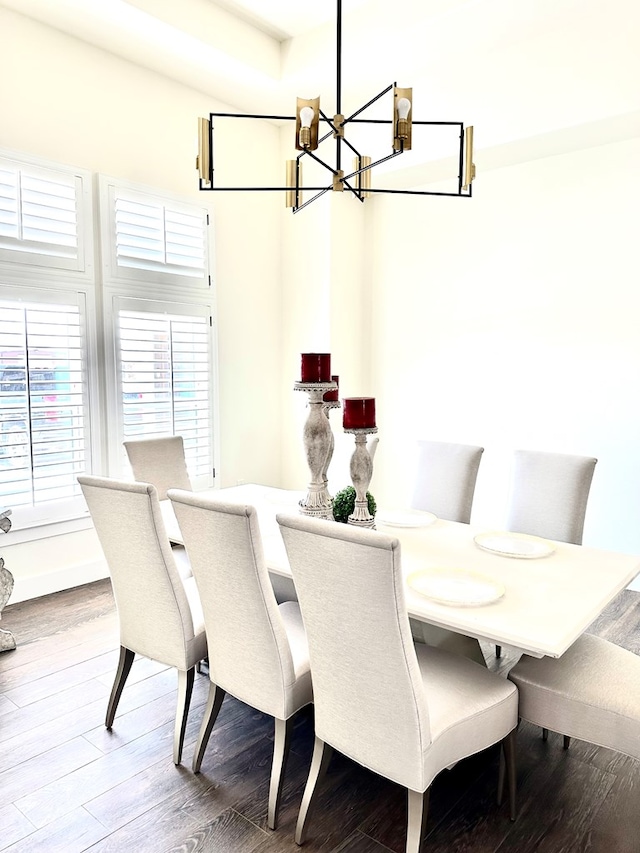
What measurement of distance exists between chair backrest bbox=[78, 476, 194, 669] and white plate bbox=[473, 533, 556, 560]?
3.70ft

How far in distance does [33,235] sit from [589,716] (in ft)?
11.3

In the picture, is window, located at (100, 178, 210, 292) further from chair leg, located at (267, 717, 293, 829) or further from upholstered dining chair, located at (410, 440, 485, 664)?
chair leg, located at (267, 717, 293, 829)

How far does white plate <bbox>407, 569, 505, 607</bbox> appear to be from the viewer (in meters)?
→ 1.74

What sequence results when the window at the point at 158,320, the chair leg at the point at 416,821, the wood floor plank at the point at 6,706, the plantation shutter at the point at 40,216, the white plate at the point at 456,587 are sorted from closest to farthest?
the chair leg at the point at 416,821, the white plate at the point at 456,587, the wood floor plank at the point at 6,706, the plantation shutter at the point at 40,216, the window at the point at 158,320

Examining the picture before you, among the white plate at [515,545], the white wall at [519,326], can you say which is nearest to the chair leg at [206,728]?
the white plate at [515,545]

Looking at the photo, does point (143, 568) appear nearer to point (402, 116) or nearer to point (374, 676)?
point (374, 676)

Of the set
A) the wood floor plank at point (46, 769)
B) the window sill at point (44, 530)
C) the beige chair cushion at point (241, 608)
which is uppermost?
the beige chair cushion at point (241, 608)

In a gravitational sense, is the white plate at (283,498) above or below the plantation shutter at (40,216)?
below

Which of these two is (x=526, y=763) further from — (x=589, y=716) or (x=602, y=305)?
(x=602, y=305)

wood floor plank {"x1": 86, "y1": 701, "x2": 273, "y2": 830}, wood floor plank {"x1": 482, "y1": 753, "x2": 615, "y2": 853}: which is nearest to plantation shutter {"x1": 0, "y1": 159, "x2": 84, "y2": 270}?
wood floor plank {"x1": 86, "y1": 701, "x2": 273, "y2": 830}

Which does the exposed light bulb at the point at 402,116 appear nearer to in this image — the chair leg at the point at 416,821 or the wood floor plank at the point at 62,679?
the chair leg at the point at 416,821

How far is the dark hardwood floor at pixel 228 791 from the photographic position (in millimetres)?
1754

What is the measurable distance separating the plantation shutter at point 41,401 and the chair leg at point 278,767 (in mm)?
2287

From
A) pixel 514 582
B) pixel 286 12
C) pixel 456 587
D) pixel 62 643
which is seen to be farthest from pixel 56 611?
pixel 286 12
